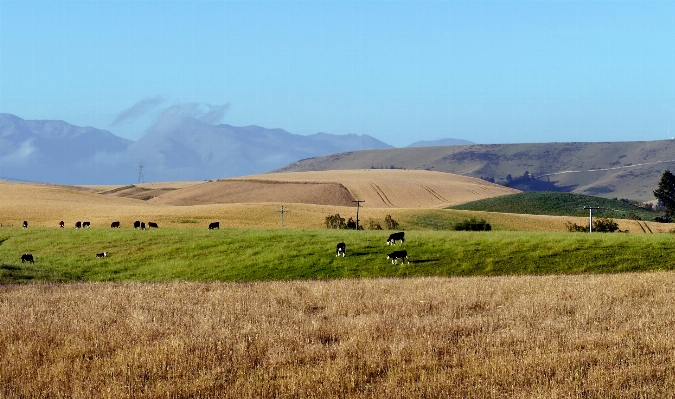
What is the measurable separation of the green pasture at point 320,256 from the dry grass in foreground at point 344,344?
10.7 m

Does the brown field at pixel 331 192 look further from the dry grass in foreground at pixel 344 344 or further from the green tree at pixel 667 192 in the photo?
the dry grass in foreground at pixel 344 344

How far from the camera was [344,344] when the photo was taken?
612 inches

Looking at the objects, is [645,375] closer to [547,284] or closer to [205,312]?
[205,312]

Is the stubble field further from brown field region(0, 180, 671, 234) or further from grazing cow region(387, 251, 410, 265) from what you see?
brown field region(0, 180, 671, 234)

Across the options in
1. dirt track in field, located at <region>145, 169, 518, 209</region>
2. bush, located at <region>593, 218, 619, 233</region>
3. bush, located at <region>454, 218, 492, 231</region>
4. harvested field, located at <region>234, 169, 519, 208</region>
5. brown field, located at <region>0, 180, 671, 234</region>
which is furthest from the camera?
harvested field, located at <region>234, 169, 519, 208</region>

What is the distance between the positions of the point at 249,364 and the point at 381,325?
4037mm

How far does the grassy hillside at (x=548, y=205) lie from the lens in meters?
110

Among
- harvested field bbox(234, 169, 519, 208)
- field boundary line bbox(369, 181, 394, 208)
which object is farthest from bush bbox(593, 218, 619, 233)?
field boundary line bbox(369, 181, 394, 208)

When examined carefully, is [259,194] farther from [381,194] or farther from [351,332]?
[351,332]

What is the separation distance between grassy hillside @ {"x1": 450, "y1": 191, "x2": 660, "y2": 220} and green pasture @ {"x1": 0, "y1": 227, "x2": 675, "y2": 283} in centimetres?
6844

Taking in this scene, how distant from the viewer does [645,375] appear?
13.0 m

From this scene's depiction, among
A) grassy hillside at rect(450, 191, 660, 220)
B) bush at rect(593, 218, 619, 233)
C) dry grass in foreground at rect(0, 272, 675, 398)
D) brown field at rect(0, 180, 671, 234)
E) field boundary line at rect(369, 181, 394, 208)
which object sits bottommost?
dry grass in foreground at rect(0, 272, 675, 398)

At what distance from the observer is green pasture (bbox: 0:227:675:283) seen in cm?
3447

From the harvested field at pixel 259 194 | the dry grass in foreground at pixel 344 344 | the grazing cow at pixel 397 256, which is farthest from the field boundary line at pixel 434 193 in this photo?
the dry grass in foreground at pixel 344 344
